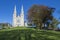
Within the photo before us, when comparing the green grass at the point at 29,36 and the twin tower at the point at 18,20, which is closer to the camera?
the green grass at the point at 29,36

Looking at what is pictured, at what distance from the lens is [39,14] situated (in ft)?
186

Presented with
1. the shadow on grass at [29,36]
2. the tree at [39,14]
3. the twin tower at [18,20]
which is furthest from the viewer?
the twin tower at [18,20]

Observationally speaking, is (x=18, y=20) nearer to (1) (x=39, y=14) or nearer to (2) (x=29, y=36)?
(1) (x=39, y=14)

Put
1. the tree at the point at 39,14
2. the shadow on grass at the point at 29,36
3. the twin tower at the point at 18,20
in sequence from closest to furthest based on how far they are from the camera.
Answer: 1. the shadow on grass at the point at 29,36
2. the tree at the point at 39,14
3. the twin tower at the point at 18,20

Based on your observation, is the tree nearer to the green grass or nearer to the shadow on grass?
the green grass

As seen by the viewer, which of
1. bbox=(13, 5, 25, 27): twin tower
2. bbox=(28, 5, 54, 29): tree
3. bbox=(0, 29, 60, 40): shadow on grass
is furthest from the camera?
bbox=(13, 5, 25, 27): twin tower

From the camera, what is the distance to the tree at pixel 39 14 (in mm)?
56750

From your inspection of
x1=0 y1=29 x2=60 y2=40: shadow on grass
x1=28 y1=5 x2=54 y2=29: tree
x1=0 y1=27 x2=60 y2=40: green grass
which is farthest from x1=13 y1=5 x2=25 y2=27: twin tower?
x1=0 y1=29 x2=60 y2=40: shadow on grass

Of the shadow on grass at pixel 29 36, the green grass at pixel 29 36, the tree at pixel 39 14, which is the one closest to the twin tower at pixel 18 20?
the tree at pixel 39 14

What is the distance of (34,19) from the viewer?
187ft

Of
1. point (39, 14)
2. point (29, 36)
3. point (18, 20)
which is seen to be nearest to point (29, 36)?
point (29, 36)

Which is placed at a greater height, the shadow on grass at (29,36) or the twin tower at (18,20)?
the twin tower at (18,20)

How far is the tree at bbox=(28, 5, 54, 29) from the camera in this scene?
56.8 metres

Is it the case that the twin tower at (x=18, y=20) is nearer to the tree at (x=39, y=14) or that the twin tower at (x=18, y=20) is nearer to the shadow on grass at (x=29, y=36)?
the tree at (x=39, y=14)
